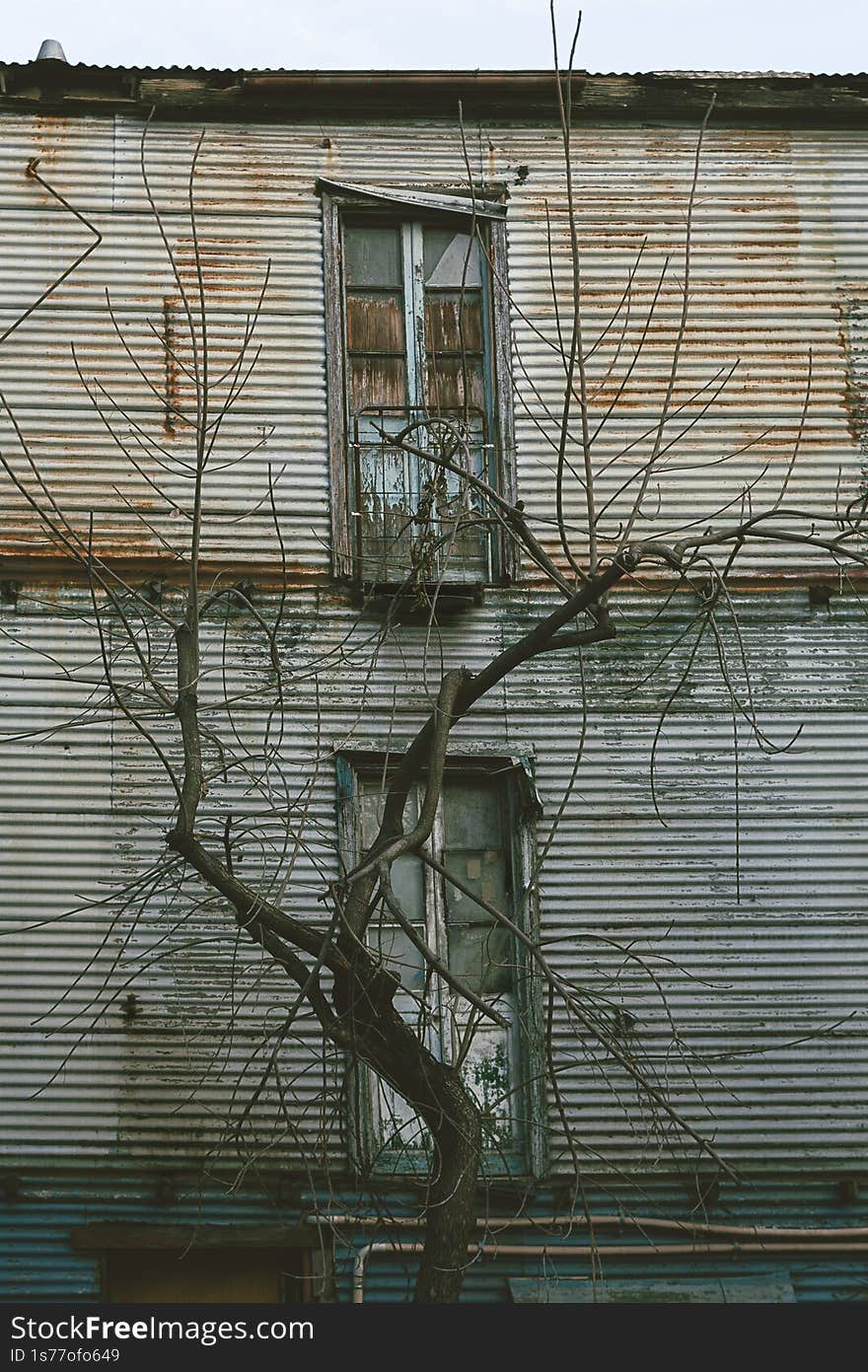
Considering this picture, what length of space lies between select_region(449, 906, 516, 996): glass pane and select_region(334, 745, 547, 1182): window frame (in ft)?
0.31

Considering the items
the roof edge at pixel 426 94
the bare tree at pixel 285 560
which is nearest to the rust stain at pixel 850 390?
the bare tree at pixel 285 560

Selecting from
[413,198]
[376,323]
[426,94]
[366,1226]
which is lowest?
[366,1226]

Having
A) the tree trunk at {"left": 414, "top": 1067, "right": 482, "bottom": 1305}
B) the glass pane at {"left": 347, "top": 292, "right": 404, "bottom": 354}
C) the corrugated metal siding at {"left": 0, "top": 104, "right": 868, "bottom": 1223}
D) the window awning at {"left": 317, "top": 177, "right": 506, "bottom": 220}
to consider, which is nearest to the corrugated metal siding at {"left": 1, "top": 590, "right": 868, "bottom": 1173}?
the corrugated metal siding at {"left": 0, "top": 104, "right": 868, "bottom": 1223}

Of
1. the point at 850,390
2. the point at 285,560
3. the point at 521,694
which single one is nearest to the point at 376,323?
the point at 285,560

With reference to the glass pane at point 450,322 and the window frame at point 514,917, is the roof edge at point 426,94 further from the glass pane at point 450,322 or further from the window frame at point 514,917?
the window frame at point 514,917

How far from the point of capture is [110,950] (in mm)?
9516

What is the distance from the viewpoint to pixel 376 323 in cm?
1091

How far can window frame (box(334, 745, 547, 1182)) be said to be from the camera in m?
9.40

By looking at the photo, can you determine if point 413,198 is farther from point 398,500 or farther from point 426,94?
point 398,500

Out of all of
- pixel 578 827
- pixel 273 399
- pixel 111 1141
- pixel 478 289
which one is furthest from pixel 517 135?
pixel 111 1141

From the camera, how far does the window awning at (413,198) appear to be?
35.7 ft

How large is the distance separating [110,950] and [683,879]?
3501 mm

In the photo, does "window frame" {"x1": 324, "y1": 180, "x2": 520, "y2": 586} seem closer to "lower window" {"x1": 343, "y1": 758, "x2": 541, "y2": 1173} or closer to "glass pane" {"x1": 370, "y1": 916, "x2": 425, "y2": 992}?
"lower window" {"x1": 343, "y1": 758, "x2": 541, "y2": 1173}

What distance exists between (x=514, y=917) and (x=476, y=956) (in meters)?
0.33
